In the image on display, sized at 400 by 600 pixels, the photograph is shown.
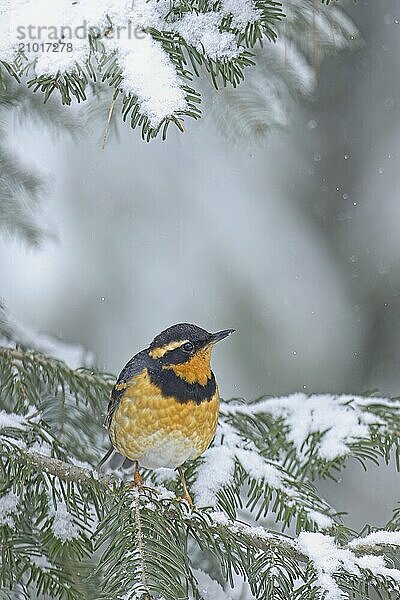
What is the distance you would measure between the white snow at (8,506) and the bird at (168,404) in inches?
13.1

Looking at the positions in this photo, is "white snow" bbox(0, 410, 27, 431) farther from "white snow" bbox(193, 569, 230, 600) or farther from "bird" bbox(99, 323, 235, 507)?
"white snow" bbox(193, 569, 230, 600)

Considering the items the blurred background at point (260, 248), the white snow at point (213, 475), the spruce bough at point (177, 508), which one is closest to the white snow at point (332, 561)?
the spruce bough at point (177, 508)

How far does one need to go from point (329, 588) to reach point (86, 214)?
412 cm

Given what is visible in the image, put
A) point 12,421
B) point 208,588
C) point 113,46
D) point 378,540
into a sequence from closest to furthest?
point 113,46
point 378,540
point 12,421
point 208,588

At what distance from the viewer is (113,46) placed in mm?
1262

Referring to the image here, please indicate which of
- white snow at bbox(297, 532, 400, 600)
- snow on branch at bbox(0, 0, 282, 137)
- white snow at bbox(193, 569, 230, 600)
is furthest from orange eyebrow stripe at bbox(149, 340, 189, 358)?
snow on branch at bbox(0, 0, 282, 137)

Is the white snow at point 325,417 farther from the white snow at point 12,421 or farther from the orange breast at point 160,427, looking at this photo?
the white snow at point 12,421

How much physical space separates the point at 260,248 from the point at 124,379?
3554 millimetres

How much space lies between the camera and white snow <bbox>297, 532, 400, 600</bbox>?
1335 mm

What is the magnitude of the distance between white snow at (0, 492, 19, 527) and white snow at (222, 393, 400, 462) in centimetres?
70

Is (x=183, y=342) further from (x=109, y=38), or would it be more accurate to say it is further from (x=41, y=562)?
(x=109, y=38)

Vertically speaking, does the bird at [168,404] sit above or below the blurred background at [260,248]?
below

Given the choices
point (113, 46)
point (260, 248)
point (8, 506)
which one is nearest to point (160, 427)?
point (8, 506)

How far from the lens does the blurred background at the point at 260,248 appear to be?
16.3 ft
